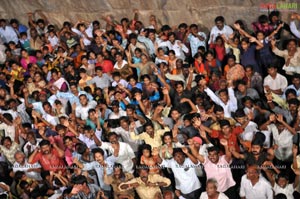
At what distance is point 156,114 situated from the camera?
7379 mm

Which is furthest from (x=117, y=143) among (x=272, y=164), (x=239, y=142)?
(x=272, y=164)

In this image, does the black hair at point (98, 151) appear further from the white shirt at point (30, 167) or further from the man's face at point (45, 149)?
the white shirt at point (30, 167)

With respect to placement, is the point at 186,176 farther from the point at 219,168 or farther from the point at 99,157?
the point at 99,157

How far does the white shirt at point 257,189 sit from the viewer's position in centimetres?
595

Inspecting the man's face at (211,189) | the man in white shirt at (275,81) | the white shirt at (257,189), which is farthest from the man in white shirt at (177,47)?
the man's face at (211,189)

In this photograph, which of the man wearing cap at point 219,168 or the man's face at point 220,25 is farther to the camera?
the man's face at point 220,25

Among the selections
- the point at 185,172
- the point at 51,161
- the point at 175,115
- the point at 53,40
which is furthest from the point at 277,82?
the point at 53,40

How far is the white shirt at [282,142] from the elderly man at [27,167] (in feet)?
11.3

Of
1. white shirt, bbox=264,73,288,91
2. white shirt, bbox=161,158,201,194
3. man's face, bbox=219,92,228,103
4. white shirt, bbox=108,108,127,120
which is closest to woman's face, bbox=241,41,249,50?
white shirt, bbox=264,73,288,91

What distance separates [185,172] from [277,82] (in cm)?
238

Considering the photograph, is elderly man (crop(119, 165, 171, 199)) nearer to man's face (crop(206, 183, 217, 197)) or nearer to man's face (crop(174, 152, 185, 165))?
man's face (crop(174, 152, 185, 165))

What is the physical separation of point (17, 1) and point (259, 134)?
7.55 metres

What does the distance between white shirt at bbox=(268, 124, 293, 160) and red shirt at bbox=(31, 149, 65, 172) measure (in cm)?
305

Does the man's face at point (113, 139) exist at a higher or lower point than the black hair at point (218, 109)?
lower
